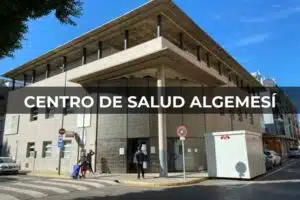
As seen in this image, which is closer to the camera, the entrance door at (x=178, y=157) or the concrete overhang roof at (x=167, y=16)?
the concrete overhang roof at (x=167, y=16)

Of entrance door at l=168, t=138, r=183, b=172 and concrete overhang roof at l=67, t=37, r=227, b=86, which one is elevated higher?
concrete overhang roof at l=67, t=37, r=227, b=86

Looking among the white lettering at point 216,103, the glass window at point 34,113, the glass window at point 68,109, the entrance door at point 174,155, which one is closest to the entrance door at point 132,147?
the entrance door at point 174,155

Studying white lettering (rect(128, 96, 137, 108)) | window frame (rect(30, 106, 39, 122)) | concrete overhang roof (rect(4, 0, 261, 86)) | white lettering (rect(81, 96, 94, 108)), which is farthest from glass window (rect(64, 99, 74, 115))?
white lettering (rect(128, 96, 137, 108))

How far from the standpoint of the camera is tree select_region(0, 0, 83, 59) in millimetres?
6197

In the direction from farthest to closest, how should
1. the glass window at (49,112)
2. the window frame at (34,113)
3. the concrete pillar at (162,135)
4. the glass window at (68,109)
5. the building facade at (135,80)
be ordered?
the window frame at (34,113) < the glass window at (49,112) < the glass window at (68,109) < the building facade at (135,80) < the concrete pillar at (162,135)

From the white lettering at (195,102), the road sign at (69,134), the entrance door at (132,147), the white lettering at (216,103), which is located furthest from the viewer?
the white lettering at (216,103)

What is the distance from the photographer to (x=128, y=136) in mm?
19750

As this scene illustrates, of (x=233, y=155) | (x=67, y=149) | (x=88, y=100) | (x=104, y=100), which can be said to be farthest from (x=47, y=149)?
(x=233, y=155)

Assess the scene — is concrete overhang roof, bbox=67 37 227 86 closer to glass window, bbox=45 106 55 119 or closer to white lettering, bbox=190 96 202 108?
white lettering, bbox=190 96 202 108

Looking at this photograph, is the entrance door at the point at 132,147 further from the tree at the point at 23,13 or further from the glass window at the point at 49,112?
the tree at the point at 23,13

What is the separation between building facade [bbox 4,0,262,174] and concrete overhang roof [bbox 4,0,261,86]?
0.06 metres

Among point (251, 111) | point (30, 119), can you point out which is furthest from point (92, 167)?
point (251, 111)

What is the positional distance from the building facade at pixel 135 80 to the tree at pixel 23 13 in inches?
393

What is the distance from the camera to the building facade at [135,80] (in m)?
17.8
